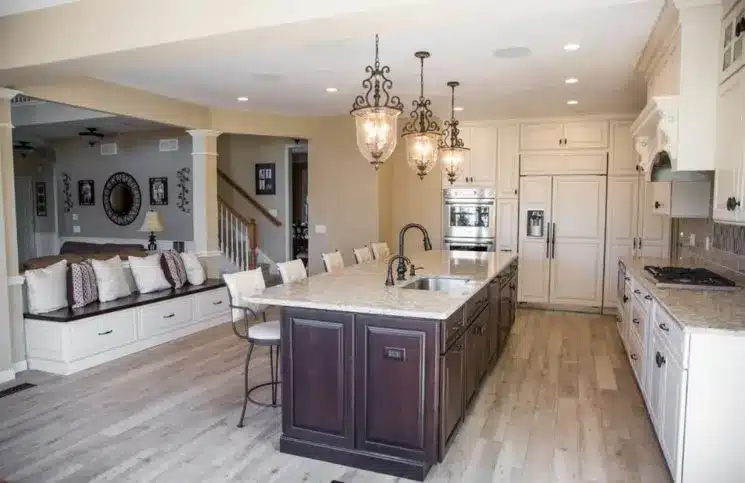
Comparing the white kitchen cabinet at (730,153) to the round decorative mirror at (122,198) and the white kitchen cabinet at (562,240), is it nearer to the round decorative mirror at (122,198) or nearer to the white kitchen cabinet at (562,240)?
the white kitchen cabinet at (562,240)

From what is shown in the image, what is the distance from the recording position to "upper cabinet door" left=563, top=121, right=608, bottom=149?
6.68m

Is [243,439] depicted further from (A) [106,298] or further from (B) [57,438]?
(A) [106,298]

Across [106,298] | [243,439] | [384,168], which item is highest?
[384,168]

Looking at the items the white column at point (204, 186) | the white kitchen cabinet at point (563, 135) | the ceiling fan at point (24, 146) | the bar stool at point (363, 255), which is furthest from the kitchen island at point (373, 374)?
the ceiling fan at point (24, 146)

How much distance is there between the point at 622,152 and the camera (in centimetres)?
659

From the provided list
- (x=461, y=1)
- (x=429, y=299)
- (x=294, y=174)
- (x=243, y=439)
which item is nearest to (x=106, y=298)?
(x=243, y=439)

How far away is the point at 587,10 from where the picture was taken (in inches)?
121

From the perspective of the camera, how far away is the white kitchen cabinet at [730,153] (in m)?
2.80

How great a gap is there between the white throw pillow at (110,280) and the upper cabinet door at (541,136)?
5.23 meters

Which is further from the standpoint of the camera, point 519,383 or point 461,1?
point 519,383

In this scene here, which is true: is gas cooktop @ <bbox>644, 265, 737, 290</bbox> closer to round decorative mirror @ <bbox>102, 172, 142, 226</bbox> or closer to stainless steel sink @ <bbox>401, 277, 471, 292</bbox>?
stainless steel sink @ <bbox>401, 277, 471, 292</bbox>

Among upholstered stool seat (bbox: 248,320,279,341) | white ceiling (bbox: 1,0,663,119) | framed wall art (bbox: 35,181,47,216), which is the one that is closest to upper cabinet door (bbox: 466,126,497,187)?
white ceiling (bbox: 1,0,663,119)

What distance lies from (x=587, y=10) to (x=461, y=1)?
119 cm

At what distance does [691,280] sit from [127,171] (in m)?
8.57
